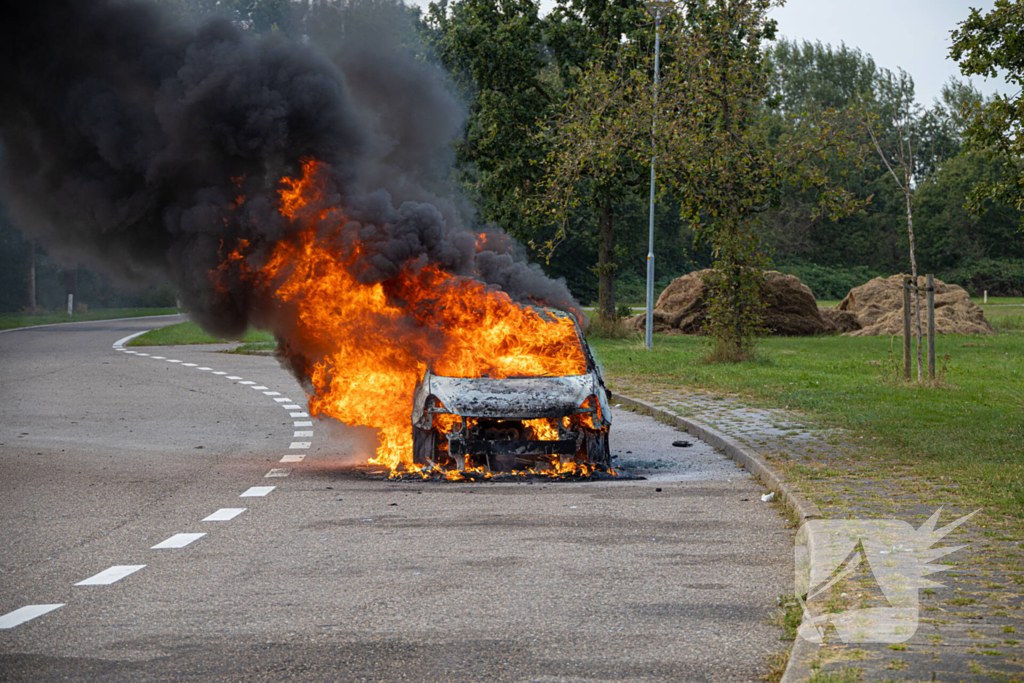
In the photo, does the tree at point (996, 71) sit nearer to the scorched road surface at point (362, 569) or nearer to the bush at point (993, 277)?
the scorched road surface at point (362, 569)

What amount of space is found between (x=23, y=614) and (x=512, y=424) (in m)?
5.10

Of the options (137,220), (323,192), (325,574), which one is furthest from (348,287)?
(325,574)

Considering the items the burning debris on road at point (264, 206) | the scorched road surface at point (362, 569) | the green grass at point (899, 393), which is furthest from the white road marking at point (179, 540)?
the green grass at point (899, 393)

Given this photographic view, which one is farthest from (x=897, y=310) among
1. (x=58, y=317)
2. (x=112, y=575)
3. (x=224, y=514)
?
(x=58, y=317)

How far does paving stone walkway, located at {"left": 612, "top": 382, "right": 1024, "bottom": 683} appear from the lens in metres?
4.34

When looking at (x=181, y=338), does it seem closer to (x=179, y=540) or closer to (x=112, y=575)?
(x=179, y=540)

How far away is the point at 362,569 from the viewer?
658 cm

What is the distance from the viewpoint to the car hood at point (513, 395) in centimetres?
973

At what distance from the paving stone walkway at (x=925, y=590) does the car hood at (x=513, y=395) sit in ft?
6.28

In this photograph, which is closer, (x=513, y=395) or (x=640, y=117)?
(x=513, y=395)

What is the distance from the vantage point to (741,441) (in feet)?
38.4

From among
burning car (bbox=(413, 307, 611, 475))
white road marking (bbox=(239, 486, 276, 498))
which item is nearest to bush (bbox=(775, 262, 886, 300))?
burning car (bbox=(413, 307, 611, 475))

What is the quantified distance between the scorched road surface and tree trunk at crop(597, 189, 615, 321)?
840 inches

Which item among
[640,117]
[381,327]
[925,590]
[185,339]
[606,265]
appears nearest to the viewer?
[925,590]
